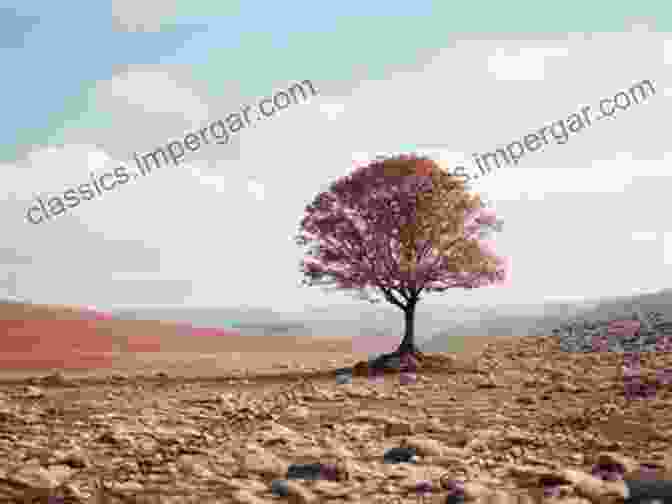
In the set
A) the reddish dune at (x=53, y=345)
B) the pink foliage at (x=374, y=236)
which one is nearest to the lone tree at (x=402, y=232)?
the pink foliage at (x=374, y=236)

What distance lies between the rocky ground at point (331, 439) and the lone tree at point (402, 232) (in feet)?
21.9

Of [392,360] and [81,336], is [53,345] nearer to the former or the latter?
[81,336]

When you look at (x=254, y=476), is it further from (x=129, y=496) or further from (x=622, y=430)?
(x=622, y=430)

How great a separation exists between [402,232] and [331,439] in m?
16.3

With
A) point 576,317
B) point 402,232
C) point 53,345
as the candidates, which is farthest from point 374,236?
point 576,317

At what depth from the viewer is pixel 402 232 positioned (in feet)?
86.7

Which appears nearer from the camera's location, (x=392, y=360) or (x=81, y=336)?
(x=392, y=360)

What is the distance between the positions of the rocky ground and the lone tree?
6679mm

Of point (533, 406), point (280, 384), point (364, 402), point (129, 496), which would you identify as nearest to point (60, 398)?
point (280, 384)

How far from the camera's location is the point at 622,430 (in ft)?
37.1

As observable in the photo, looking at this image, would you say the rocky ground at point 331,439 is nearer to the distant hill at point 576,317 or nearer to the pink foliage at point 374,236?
the pink foliage at point 374,236

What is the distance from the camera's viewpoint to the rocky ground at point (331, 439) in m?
7.75

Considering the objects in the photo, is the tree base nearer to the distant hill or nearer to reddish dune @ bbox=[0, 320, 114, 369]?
the distant hill

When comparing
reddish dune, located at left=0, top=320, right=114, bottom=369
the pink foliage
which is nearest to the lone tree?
the pink foliage
